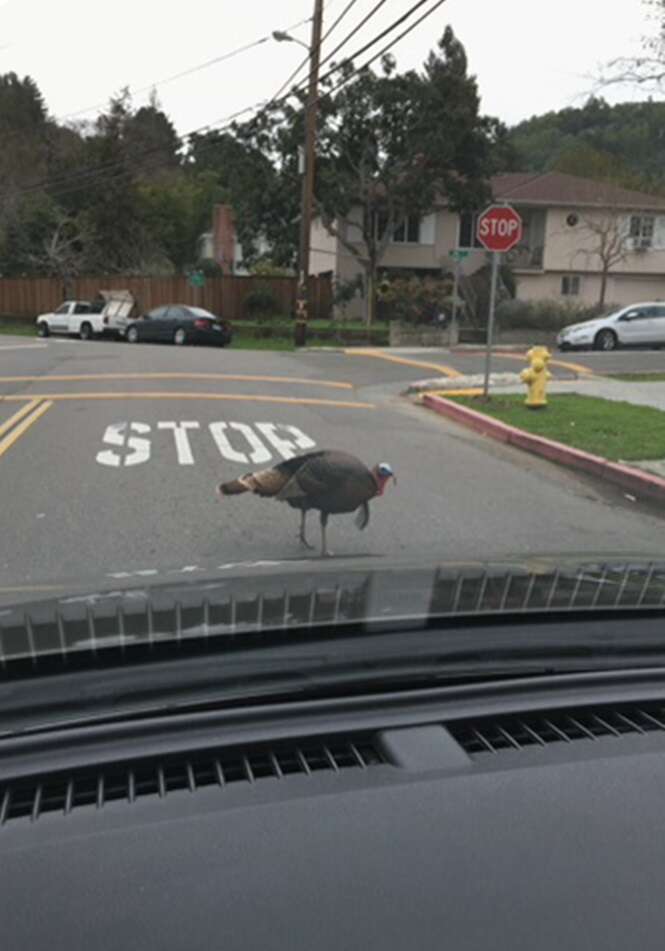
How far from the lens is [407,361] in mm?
24141

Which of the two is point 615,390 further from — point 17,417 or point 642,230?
point 642,230

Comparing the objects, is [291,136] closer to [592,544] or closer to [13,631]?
[592,544]

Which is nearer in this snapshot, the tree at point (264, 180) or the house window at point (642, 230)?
the tree at point (264, 180)

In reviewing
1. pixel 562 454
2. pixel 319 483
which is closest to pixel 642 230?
pixel 562 454

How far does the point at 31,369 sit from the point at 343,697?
18.9 metres

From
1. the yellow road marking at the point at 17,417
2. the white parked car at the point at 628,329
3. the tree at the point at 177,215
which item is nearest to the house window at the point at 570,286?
the white parked car at the point at 628,329

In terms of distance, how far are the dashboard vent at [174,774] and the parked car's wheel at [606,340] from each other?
96.9ft

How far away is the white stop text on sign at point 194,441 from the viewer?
32.7ft

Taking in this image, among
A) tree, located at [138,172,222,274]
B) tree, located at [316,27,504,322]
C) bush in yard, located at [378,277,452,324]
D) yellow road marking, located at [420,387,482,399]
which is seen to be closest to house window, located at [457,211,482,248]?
tree, located at [316,27,504,322]

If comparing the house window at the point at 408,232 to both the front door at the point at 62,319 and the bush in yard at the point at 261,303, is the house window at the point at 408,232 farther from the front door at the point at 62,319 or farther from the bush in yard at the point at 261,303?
the front door at the point at 62,319

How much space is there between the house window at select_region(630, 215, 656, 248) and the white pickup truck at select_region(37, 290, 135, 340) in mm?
23569

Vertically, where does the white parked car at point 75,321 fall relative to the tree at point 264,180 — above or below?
below

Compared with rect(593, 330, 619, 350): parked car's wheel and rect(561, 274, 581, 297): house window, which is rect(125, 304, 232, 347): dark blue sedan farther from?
rect(561, 274, 581, 297): house window

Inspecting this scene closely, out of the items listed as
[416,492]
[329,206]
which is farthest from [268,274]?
[416,492]
